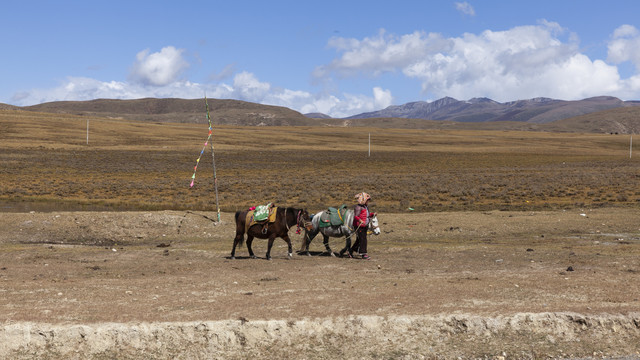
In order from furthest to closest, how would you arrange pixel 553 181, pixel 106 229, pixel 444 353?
pixel 553 181 → pixel 106 229 → pixel 444 353

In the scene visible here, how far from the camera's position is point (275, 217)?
15.6 metres

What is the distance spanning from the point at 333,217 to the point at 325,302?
6.13 metres

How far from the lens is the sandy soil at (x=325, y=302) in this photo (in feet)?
28.2

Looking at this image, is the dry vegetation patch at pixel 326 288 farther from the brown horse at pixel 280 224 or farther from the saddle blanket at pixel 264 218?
the saddle blanket at pixel 264 218

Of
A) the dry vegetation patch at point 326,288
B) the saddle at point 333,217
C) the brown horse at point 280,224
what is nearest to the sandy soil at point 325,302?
the dry vegetation patch at point 326,288

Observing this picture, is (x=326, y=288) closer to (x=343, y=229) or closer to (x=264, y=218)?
(x=264, y=218)

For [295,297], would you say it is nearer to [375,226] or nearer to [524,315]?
[524,315]

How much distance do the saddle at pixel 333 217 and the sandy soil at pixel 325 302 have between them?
104cm

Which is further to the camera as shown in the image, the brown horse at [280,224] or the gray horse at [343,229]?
the gray horse at [343,229]

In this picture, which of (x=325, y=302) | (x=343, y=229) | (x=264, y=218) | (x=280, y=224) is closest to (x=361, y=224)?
(x=343, y=229)

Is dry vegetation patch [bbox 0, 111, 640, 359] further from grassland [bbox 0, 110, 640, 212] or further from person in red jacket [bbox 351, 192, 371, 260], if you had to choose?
grassland [bbox 0, 110, 640, 212]

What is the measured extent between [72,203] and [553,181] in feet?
122

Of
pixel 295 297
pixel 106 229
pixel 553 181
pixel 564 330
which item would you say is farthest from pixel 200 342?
pixel 553 181

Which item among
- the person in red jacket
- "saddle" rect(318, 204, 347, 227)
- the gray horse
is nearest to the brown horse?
the gray horse
